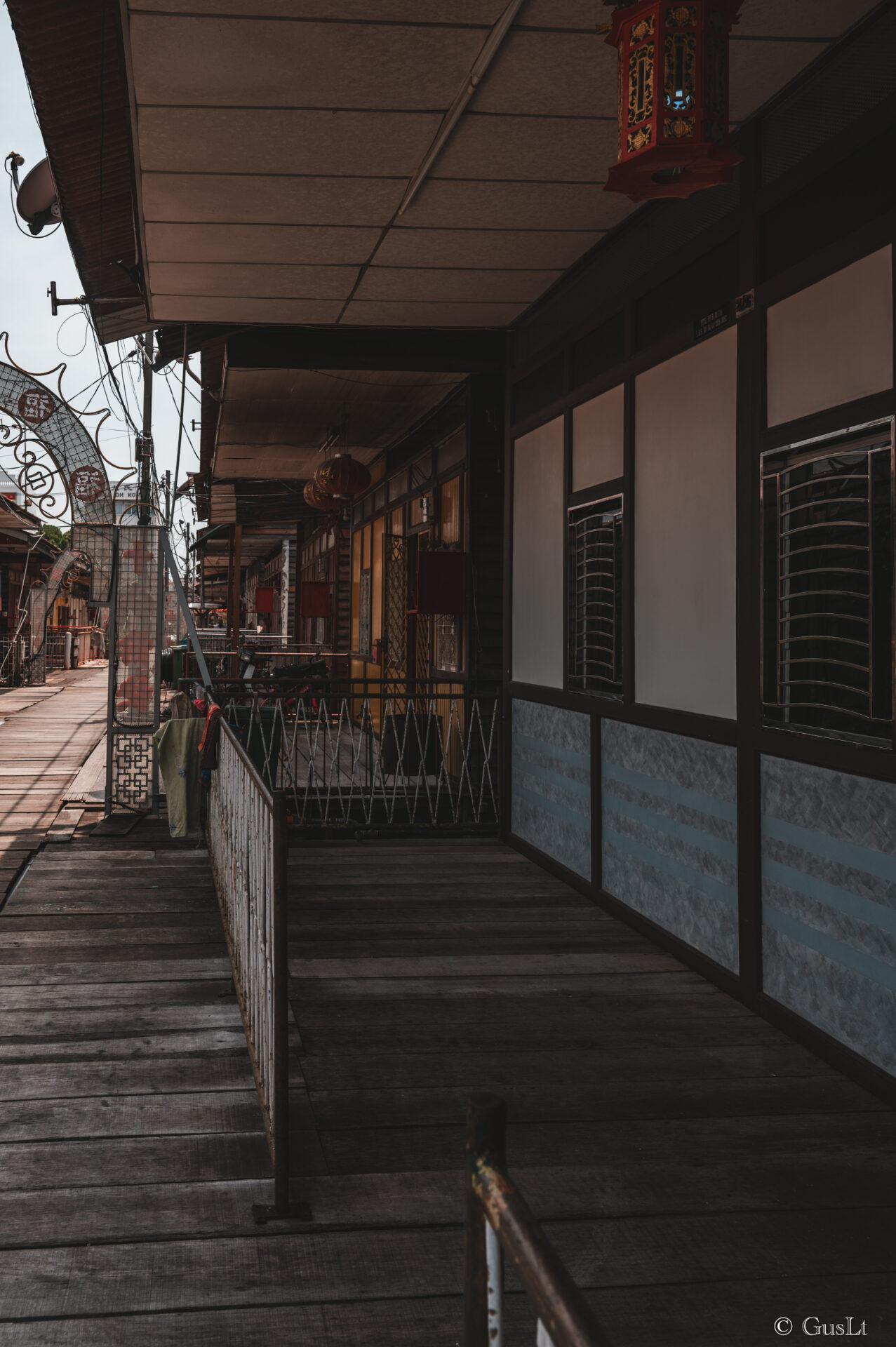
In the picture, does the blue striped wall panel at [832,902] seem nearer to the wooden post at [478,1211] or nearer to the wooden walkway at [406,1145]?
the wooden walkway at [406,1145]

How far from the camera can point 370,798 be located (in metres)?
8.45

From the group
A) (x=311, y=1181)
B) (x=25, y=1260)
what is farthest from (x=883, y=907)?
(x=25, y=1260)

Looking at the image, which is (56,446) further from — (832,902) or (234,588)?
(234,588)

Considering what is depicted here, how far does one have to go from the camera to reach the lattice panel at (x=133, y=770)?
914cm

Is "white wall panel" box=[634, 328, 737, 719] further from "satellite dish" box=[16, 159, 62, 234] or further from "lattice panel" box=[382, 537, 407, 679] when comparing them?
"lattice panel" box=[382, 537, 407, 679]

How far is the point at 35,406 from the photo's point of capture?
917 cm

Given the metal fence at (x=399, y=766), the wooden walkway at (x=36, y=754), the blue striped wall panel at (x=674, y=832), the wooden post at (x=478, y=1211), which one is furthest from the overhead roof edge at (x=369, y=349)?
the wooden post at (x=478, y=1211)

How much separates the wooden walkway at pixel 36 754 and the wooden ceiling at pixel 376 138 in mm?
4020

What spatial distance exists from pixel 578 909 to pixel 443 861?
151 centimetres

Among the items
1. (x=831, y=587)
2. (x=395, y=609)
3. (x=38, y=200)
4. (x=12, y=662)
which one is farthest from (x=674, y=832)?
(x=12, y=662)

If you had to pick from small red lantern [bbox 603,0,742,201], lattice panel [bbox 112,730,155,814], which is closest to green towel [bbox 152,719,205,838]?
lattice panel [bbox 112,730,155,814]

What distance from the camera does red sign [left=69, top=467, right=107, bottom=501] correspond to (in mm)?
9406

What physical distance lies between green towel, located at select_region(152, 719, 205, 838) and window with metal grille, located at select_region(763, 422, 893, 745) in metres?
4.72

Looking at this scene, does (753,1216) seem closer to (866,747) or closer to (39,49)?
(866,747)
